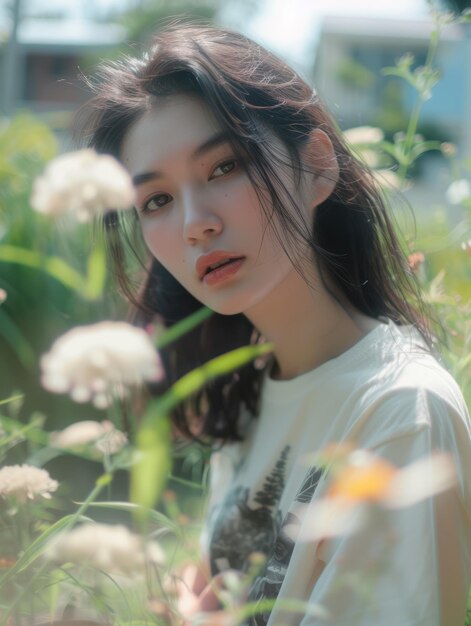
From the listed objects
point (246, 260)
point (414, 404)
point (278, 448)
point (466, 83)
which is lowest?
point (466, 83)

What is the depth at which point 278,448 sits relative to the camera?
135 centimetres

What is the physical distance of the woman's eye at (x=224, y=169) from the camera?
118cm

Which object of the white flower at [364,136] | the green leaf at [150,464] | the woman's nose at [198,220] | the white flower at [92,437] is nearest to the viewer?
the green leaf at [150,464]

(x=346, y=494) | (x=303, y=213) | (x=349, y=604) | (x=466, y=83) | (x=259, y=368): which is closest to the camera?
(x=346, y=494)

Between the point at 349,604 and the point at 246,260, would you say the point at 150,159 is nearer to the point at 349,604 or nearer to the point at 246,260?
the point at 246,260

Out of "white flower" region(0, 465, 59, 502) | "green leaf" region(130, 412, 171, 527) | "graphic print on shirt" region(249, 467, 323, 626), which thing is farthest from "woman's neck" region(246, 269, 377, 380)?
"green leaf" region(130, 412, 171, 527)

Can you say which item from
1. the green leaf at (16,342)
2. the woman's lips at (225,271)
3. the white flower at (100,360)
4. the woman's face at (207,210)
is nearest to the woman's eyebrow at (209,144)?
the woman's face at (207,210)

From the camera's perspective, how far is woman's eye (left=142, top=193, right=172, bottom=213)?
1.24 metres

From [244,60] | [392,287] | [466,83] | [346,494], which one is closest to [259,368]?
[392,287]

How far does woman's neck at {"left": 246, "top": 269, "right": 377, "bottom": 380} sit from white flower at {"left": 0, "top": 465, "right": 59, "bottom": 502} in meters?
0.51

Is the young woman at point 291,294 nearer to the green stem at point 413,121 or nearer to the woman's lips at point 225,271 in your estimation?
the woman's lips at point 225,271

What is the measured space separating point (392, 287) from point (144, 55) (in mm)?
503

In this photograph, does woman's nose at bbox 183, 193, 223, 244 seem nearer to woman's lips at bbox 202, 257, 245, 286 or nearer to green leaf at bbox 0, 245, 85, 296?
woman's lips at bbox 202, 257, 245, 286

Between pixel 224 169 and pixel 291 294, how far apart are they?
22 cm
